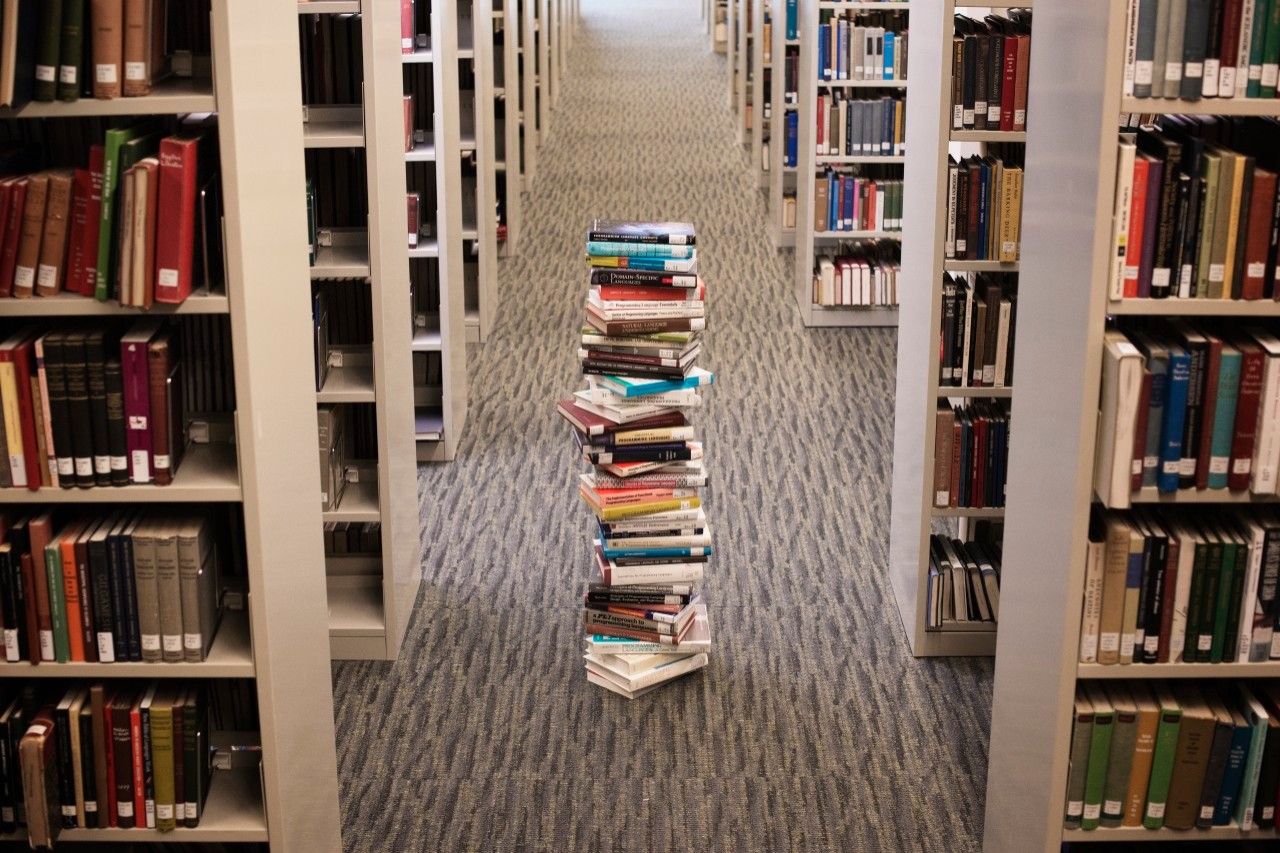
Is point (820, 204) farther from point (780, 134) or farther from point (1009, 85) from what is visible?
point (1009, 85)

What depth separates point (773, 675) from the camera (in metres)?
4.45

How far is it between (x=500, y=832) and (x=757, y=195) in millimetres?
7658

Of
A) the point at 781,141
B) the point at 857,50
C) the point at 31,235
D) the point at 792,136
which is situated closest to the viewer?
the point at 31,235

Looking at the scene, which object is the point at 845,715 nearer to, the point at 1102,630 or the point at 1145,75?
the point at 1102,630

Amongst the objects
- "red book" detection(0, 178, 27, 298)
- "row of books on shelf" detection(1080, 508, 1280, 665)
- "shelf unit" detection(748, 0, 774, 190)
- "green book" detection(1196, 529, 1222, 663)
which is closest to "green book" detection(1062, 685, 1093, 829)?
"row of books on shelf" detection(1080, 508, 1280, 665)

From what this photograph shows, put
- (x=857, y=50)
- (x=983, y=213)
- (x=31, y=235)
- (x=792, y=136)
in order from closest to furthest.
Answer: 1. (x=31, y=235)
2. (x=983, y=213)
3. (x=857, y=50)
4. (x=792, y=136)

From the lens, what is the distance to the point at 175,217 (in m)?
2.57

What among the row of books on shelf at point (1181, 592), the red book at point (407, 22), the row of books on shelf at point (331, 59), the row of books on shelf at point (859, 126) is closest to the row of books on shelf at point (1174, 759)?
the row of books on shelf at point (1181, 592)

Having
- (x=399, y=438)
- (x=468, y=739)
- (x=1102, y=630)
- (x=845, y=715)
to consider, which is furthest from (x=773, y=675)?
(x=1102, y=630)

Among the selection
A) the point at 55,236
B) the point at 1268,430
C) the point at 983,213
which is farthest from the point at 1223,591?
the point at 55,236

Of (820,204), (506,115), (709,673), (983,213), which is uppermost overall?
(506,115)

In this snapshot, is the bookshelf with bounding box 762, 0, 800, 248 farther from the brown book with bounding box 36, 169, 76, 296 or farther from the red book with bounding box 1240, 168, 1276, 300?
the brown book with bounding box 36, 169, 76, 296

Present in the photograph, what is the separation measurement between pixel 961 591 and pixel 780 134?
4.94 meters

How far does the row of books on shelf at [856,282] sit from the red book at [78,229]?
5.55 m
